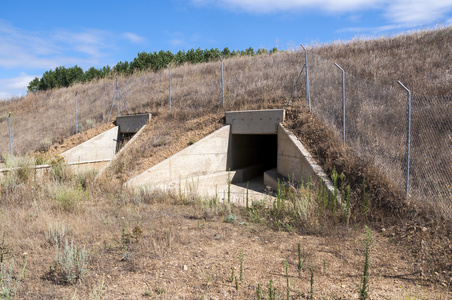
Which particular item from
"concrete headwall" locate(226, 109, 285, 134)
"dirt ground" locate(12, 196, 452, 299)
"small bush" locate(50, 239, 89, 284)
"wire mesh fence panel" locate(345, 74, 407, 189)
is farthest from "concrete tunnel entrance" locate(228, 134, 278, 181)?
"small bush" locate(50, 239, 89, 284)

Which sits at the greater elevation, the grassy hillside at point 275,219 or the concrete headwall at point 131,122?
the concrete headwall at point 131,122

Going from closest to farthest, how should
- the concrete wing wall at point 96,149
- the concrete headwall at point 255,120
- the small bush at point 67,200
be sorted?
the small bush at point 67,200, the concrete headwall at point 255,120, the concrete wing wall at point 96,149

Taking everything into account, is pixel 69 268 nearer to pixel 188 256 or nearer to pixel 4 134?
pixel 188 256

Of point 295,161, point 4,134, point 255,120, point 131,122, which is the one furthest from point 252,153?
point 4,134

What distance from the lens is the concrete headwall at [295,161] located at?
7777 millimetres

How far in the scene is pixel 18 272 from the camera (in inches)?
142

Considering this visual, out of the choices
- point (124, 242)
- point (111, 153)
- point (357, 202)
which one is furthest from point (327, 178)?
point (111, 153)

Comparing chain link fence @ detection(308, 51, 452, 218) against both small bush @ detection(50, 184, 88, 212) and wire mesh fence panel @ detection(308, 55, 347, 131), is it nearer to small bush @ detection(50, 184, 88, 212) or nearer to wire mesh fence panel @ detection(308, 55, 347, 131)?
wire mesh fence panel @ detection(308, 55, 347, 131)

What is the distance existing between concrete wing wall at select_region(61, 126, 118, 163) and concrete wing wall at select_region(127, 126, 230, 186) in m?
4.04

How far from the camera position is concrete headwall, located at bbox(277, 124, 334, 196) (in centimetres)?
778

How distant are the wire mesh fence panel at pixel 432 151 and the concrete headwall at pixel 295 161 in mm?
1815

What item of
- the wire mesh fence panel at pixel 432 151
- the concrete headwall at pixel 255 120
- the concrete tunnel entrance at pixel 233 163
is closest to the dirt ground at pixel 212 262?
the wire mesh fence panel at pixel 432 151

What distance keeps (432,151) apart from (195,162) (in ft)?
22.1

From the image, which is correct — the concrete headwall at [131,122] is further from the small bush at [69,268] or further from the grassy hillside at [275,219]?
the small bush at [69,268]
